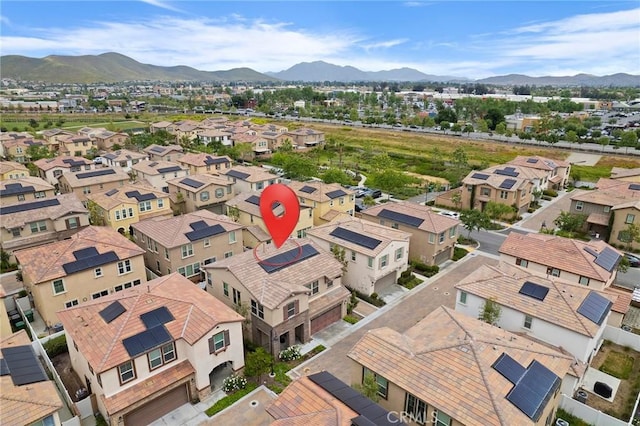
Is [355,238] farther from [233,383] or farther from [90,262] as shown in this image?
[90,262]

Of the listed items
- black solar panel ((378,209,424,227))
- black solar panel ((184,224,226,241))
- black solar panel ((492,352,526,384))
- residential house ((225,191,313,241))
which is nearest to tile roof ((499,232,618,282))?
black solar panel ((378,209,424,227))

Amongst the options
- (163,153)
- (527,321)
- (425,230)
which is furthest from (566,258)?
(163,153)

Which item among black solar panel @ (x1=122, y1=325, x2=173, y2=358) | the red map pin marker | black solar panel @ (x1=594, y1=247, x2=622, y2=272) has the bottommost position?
black solar panel @ (x1=122, y1=325, x2=173, y2=358)

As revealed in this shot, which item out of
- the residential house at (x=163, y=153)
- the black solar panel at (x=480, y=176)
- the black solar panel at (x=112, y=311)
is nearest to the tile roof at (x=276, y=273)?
the black solar panel at (x=112, y=311)

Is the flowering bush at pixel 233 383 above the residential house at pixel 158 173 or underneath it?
→ underneath

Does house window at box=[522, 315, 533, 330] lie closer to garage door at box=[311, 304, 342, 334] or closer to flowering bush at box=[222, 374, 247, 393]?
garage door at box=[311, 304, 342, 334]

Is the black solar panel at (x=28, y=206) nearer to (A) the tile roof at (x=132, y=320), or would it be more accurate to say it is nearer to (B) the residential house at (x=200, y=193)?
(B) the residential house at (x=200, y=193)
